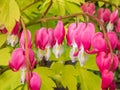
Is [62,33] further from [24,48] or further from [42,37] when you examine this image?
[24,48]

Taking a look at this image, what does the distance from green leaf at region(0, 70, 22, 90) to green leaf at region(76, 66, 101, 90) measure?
27 centimetres

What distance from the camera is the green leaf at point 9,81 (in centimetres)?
168

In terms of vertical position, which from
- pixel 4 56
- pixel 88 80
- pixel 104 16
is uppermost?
pixel 104 16

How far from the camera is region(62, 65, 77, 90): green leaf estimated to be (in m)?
1.71

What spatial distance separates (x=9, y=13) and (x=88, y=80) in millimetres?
578

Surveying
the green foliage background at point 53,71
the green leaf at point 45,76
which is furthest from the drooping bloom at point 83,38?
the green leaf at point 45,76

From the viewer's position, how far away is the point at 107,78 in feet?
3.58

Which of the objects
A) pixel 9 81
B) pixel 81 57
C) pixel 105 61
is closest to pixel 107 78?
pixel 105 61

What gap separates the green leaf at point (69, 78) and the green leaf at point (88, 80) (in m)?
0.04

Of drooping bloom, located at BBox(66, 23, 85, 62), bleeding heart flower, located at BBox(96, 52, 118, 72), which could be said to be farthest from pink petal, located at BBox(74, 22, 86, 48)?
bleeding heart flower, located at BBox(96, 52, 118, 72)

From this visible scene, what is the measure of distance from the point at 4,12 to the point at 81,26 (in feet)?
0.86

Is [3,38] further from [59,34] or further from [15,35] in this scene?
[59,34]

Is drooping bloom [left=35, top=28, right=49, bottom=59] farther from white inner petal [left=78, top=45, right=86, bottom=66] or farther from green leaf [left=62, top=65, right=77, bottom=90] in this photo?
green leaf [left=62, top=65, right=77, bottom=90]

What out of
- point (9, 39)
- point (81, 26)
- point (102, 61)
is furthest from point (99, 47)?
point (9, 39)
